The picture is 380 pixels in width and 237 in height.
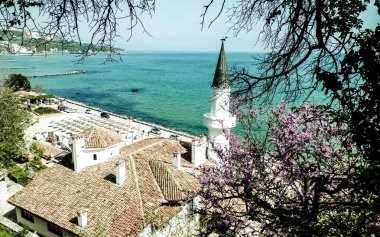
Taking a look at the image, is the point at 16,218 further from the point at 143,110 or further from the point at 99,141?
the point at 143,110

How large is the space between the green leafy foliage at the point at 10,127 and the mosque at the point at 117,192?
254 inches

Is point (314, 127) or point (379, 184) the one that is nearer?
point (379, 184)

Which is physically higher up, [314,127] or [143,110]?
[314,127]

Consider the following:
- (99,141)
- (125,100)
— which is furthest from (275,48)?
(125,100)

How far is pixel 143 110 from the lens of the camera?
7994cm

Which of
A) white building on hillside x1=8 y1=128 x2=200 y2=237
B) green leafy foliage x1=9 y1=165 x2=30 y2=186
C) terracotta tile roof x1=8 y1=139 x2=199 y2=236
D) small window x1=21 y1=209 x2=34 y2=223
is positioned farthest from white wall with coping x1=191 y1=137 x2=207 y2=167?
green leafy foliage x1=9 y1=165 x2=30 y2=186

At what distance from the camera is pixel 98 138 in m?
22.5

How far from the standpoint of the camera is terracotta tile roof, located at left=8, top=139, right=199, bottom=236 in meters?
15.5

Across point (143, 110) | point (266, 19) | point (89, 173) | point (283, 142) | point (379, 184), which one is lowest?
point (143, 110)

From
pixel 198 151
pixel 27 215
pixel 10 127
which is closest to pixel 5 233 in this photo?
pixel 27 215

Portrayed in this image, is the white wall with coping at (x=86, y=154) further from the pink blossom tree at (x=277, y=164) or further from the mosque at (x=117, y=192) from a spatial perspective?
the pink blossom tree at (x=277, y=164)

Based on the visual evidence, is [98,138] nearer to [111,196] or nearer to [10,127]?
[111,196]

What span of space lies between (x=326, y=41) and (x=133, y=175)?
50.2 ft

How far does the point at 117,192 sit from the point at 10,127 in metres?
15.5
